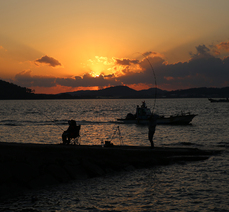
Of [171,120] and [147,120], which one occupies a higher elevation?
[171,120]

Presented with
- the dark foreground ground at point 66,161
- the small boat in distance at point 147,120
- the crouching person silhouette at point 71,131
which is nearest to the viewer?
the dark foreground ground at point 66,161

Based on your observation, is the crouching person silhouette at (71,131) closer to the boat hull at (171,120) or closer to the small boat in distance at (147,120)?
the small boat in distance at (147,120)

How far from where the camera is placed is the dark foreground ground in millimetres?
11383

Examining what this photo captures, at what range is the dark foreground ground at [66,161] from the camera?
37.3 feet

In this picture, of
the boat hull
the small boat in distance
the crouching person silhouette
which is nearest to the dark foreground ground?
the crouching person silhouette

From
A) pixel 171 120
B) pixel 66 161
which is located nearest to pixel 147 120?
pixel 171 120

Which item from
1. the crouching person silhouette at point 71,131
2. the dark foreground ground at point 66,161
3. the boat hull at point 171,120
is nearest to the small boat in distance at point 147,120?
the boat hull at point 171,120

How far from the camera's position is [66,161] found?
13344mm

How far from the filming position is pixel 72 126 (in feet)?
56.7

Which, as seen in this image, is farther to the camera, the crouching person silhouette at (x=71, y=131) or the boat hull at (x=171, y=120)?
the boat hull at (x=171, y=120)

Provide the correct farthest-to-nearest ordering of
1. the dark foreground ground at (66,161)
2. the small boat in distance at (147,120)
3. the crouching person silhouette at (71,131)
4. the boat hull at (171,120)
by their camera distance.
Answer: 1. the boat hull at (171,120)
2. the small boat in distance at (147,120)
3. the crouching person silhouette at (71,131)
4. the dark foreground ground at (66,161)

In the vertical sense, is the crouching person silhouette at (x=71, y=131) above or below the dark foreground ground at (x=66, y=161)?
above

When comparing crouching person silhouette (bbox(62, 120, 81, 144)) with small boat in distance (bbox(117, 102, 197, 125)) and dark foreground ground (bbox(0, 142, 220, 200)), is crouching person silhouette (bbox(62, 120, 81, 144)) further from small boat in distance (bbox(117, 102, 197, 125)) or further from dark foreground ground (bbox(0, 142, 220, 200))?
small boat in distance (bbox(117, 102, 197, 125))

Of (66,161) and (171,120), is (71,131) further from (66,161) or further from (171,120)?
(171,120)
